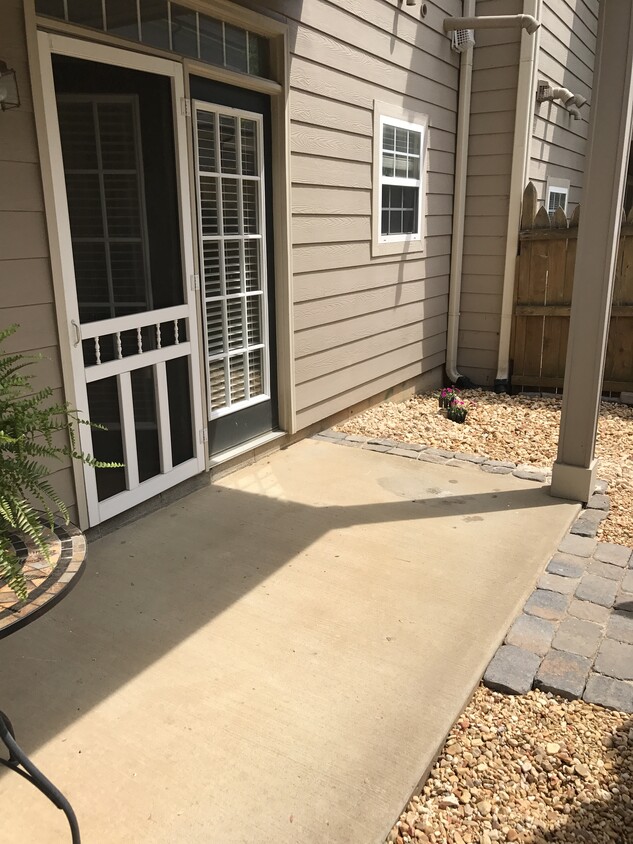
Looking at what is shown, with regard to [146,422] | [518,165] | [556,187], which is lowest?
[146,422]

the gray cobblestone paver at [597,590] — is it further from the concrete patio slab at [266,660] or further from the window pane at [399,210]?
the window pane at [399,210]

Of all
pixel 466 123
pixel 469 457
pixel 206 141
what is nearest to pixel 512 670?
pixel 469 457

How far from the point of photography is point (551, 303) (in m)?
6.27

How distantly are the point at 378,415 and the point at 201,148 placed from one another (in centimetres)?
266

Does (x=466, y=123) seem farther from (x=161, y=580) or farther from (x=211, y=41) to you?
(x=161, y=580)

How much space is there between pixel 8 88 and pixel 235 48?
1615 millimetres

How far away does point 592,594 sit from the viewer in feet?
9.23

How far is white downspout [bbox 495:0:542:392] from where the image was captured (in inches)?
234

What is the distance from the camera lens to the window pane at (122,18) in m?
2.95

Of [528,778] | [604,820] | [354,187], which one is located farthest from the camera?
[354,187]

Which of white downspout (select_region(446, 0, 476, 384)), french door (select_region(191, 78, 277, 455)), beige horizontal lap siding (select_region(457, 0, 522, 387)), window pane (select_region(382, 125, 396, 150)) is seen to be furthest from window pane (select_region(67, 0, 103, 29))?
beige horizontal lap siding (select_region(457, 0, 522, 387))

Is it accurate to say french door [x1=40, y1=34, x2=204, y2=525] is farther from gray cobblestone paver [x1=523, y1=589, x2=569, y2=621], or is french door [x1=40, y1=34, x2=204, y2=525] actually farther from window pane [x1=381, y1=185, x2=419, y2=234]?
window pane [x1=381, y1=185, x2=419, y2=234]

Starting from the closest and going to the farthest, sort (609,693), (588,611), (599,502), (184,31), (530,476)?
(609,693) < (588,611) < (184,31) < (599,502) < (530,476)

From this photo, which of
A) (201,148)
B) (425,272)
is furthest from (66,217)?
(425,272)
